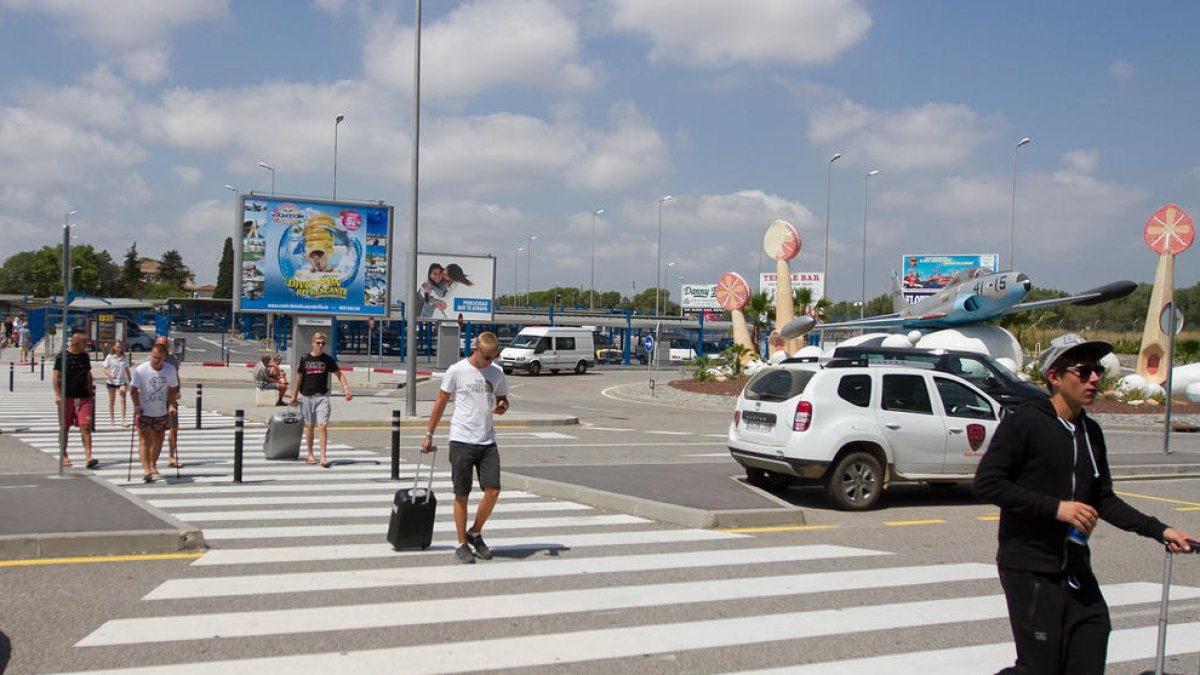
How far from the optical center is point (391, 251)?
2984 centimetres

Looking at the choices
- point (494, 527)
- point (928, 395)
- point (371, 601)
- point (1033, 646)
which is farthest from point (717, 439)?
point (1033, 646)

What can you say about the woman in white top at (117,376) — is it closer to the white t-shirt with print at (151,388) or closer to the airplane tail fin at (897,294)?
the white t-shirt with print at (151,388)

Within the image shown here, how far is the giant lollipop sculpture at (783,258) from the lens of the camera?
135ft

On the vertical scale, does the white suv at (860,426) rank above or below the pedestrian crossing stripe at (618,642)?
above

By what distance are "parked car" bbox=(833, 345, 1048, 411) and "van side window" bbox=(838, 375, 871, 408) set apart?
343cm

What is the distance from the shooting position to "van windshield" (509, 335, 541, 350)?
4781cm

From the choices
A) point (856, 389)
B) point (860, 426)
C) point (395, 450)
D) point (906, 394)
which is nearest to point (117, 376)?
point (395, 450)

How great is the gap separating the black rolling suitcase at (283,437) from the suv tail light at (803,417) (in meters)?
7.42

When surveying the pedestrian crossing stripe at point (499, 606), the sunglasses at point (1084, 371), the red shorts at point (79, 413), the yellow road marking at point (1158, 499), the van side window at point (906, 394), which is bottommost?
the yellow road marking at point (1158, 499)

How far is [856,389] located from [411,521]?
5439 millimetres

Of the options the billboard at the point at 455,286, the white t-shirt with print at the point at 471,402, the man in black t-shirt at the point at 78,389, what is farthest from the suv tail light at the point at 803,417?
the billboard at the point at 455,286

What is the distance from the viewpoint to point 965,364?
17.7 meters

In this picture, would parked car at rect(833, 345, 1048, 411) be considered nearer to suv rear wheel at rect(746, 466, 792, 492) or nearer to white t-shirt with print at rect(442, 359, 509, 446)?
suv rear wheel at rect(746, 466, 792, 492)

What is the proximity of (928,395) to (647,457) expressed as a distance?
6033 mm
